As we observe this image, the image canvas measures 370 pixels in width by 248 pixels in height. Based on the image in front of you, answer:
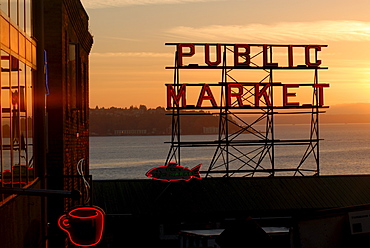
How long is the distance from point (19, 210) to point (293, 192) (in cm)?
2143

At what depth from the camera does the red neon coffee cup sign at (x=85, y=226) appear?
1328 cm

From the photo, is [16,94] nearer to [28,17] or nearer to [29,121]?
[29,121]

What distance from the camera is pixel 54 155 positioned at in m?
23.1

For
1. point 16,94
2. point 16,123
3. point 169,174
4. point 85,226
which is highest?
point 16,94

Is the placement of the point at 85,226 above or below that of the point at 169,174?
above

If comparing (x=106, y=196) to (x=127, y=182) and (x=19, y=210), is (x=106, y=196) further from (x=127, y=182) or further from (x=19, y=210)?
(x=19, y=210)

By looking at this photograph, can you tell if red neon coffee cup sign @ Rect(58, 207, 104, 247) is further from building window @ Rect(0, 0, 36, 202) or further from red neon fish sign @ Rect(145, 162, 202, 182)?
red neon fish sign @ Rect(145, 162, 202, 182)

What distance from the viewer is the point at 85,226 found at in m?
13.4

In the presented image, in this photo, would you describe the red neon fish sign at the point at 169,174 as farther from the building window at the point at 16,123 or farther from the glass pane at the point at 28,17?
the glass pane at the point at 28,17

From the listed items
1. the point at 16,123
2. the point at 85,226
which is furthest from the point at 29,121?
the point at 85,226

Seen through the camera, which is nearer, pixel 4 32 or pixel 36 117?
pixel 4 32

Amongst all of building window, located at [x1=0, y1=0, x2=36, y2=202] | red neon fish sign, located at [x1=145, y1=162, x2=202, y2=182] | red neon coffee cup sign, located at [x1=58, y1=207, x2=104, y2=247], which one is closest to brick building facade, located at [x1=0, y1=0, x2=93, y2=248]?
building window, located at [x1=0, y1=0, x2=36, y2=202]

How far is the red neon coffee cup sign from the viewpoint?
523 inches

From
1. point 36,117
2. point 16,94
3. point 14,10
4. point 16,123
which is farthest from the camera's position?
point 36,117
